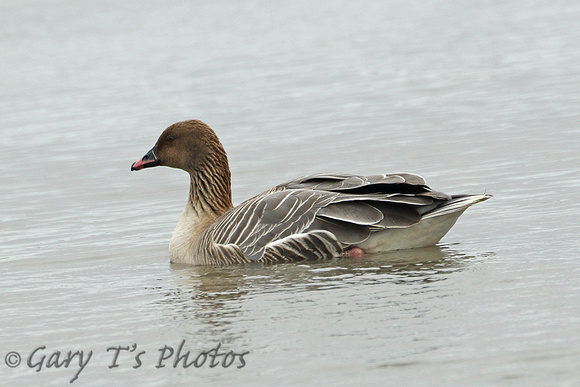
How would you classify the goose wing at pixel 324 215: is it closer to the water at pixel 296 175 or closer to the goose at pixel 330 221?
the goose at pixel 330 221

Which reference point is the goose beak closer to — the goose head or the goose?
the goose head

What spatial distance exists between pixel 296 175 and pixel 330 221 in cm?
464

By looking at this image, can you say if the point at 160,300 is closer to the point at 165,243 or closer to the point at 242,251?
the point at 242,251

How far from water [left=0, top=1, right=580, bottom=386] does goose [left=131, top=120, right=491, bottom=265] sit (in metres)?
0.24

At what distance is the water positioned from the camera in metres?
6.68

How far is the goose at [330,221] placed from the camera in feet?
30.5

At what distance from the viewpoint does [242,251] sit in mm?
9711

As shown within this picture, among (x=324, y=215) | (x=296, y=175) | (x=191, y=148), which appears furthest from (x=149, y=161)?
(x=296, y=175)

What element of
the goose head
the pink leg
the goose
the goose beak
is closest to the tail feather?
the goose

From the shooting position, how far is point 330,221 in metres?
9.46

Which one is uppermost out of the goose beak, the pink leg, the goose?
the goose beak

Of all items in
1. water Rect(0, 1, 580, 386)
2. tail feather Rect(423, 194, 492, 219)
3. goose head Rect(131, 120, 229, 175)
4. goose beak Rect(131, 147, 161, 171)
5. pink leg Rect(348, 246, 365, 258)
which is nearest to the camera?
water Rect(0, 1, 580, 386)

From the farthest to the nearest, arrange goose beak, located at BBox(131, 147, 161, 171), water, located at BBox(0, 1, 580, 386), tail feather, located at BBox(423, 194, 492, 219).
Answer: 1. goose beak, located at BBox(131, 147, 161, 171)
2. tail feather, located at BBox(423, 194, 492, 219)
3. water, located at BBox(0, 1, 580, 386)

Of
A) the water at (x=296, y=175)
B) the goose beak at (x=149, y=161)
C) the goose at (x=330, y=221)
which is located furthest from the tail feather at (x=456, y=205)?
the goose beak at (x=149, y=161)
